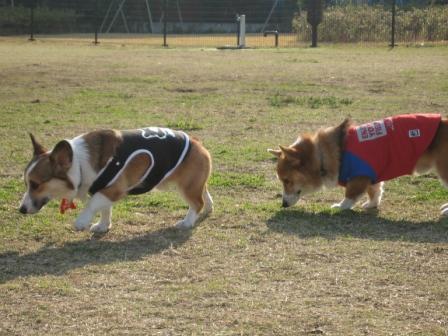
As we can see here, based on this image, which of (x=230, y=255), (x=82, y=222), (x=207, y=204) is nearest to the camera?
(x=230, y=255)

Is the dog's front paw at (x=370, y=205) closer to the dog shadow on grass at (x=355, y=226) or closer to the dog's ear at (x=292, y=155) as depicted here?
the dog shadow on grass at (x=355, y=226)

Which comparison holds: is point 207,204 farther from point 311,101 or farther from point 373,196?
point 311,101

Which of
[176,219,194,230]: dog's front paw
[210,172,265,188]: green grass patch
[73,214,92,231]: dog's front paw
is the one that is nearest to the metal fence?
[210,172,265,188]: green grass patch

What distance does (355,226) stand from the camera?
4996 millimetres

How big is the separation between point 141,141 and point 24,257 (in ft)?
3.39

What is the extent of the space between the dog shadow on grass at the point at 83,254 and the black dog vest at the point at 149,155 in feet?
1.09

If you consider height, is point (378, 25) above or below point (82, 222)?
above

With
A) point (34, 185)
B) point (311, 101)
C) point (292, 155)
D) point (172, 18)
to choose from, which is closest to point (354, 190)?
point (292, 155)

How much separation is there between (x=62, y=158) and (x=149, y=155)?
0.56 metres

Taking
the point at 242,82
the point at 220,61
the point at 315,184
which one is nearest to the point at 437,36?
the point at 220,61

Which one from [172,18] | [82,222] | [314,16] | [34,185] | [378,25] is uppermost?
[172,18]

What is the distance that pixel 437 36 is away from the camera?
2612 centimetres

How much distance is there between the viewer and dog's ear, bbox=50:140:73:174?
176 inches

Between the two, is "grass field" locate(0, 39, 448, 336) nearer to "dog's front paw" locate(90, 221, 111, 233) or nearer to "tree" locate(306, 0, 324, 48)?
"dog's front paw" locate(90, 221, 111, 233)
